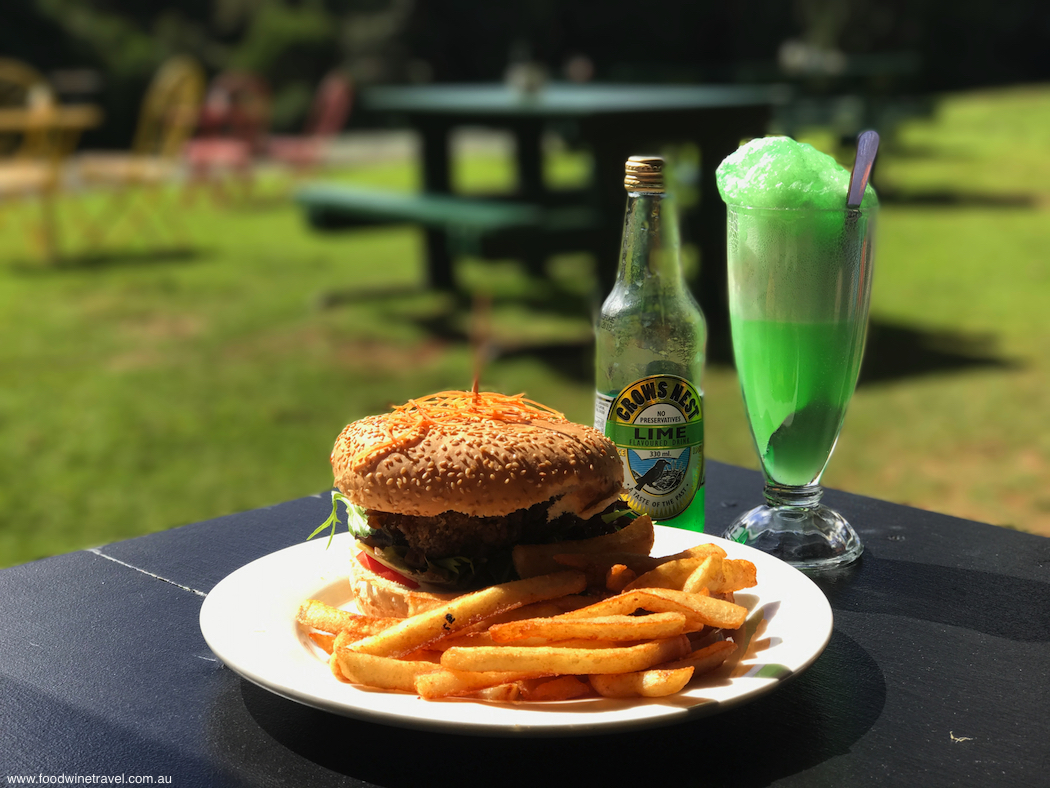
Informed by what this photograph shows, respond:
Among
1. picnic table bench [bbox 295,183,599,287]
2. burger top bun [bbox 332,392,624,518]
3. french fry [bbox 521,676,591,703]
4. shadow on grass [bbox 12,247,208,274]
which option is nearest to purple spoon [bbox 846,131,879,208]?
burger top bun [bbox 332,392,624,518]

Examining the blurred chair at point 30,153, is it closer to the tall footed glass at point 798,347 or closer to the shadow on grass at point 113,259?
the shadow on grass at point 113,259

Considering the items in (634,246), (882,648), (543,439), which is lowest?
(882,648)

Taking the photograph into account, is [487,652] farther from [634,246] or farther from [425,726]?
[634,246]

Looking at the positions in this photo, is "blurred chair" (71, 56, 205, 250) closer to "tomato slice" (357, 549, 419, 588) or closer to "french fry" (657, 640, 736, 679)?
"tomato slice" (357, 549, 419, 588)

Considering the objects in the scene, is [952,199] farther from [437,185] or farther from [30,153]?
[30,153]

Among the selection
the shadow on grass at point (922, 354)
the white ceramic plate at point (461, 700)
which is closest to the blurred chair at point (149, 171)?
the shadow on grass at point (922, 354)

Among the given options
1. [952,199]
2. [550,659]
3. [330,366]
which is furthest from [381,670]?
→ [952,199]

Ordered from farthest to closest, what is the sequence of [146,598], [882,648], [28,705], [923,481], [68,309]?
[68,309] → [923,481] → [146,598] → [882,648] → [28,705]

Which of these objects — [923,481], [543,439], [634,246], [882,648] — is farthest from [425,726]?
[923,481]
